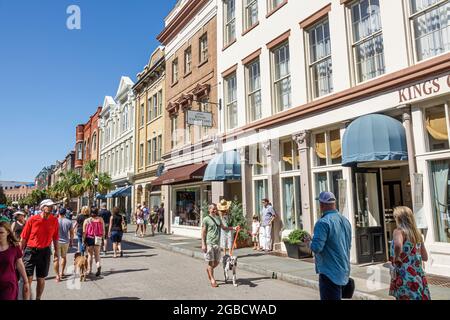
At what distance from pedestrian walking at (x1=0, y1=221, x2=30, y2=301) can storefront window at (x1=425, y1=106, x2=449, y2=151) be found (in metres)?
8.55

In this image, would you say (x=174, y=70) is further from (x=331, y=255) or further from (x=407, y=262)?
(x=407, y=262)

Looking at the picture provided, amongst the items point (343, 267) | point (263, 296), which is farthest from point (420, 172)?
point (343, 267)

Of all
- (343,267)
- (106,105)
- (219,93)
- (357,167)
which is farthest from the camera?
(106,105)

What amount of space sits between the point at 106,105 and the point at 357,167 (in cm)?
3525

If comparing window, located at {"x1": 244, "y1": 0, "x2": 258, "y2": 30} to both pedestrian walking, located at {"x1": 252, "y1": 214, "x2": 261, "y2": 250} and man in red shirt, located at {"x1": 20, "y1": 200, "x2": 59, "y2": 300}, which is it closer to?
pedestrian walking, located at {"x1": 252, "y1": 214, "x2": 261, "y2": 250}

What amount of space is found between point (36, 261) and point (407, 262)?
6065 mm

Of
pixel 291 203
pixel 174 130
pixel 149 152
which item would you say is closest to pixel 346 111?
pixel 291 203

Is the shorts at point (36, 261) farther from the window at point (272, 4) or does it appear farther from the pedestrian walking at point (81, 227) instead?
the window at point (272, 4)

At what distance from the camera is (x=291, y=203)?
41.8ft

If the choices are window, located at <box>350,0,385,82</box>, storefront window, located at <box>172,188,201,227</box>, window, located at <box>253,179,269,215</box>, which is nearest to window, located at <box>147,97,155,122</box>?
storefront window, located at <box>172,188,201,227</box>

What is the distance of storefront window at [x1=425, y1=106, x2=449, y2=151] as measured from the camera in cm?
812

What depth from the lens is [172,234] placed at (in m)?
20.9
